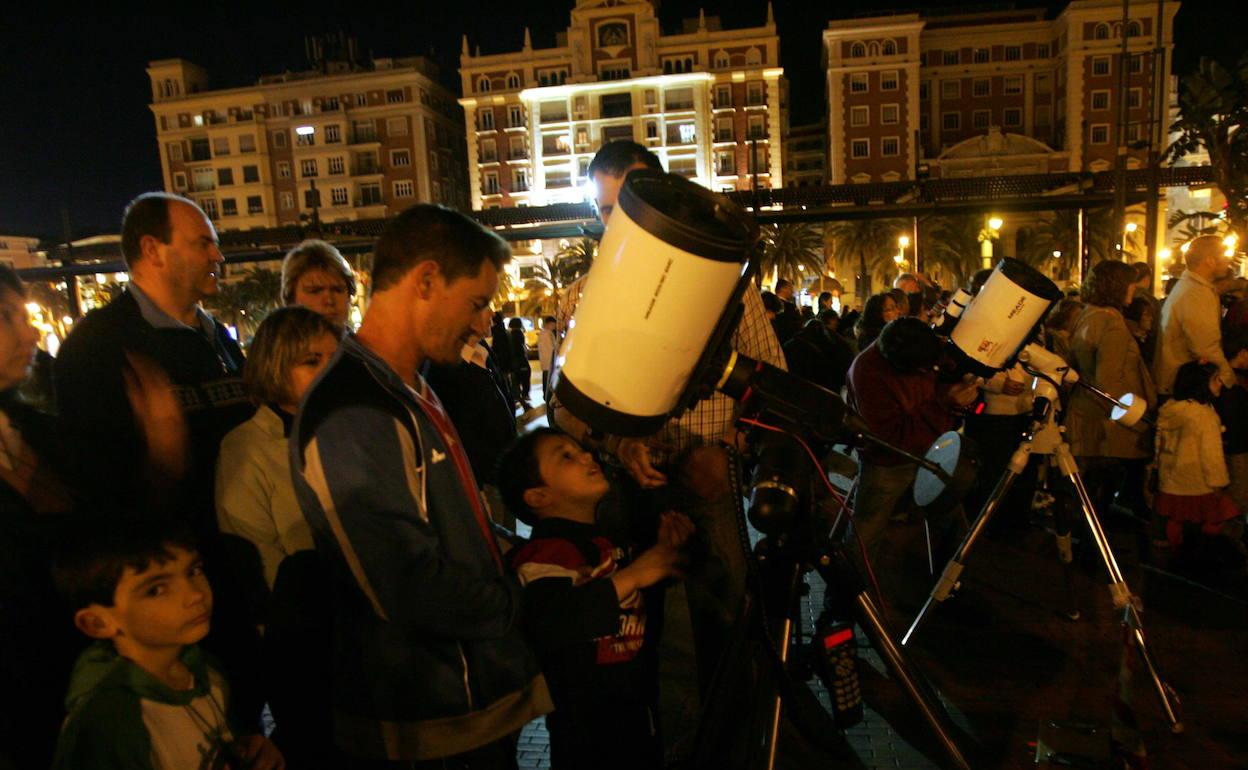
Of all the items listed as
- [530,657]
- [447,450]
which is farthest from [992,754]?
[447,450]

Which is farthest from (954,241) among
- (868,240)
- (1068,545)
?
(1068,545)

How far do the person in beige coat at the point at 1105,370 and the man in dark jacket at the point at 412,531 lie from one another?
430cm

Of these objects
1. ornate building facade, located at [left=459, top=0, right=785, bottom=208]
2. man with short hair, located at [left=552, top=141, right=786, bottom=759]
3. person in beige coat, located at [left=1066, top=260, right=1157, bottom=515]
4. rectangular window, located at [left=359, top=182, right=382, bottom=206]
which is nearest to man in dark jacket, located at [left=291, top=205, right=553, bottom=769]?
man with short hair, located at [left=552, top=141, right=786, bottom=759]

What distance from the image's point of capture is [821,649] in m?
1.96

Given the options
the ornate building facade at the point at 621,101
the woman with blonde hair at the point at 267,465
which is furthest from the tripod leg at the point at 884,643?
the ornate building facade at the point at 621,101

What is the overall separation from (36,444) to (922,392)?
3.60m

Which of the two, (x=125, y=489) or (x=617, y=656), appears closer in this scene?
(x=617, y=656)

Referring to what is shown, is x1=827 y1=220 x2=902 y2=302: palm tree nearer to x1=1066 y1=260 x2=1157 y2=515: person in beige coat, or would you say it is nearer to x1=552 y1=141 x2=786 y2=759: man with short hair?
x1=1066 y1=260 x2=1157 y2=515: person in beige coat

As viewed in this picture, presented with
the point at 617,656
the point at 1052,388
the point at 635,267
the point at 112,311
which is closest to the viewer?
the point at 635,267

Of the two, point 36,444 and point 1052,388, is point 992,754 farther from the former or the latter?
point 36,444

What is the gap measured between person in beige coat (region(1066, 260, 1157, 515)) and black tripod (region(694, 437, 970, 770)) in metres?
3.44

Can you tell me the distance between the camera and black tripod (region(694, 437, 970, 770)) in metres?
1.82

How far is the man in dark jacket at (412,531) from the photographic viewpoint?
143 centimetres

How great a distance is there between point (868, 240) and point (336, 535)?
39250mm
